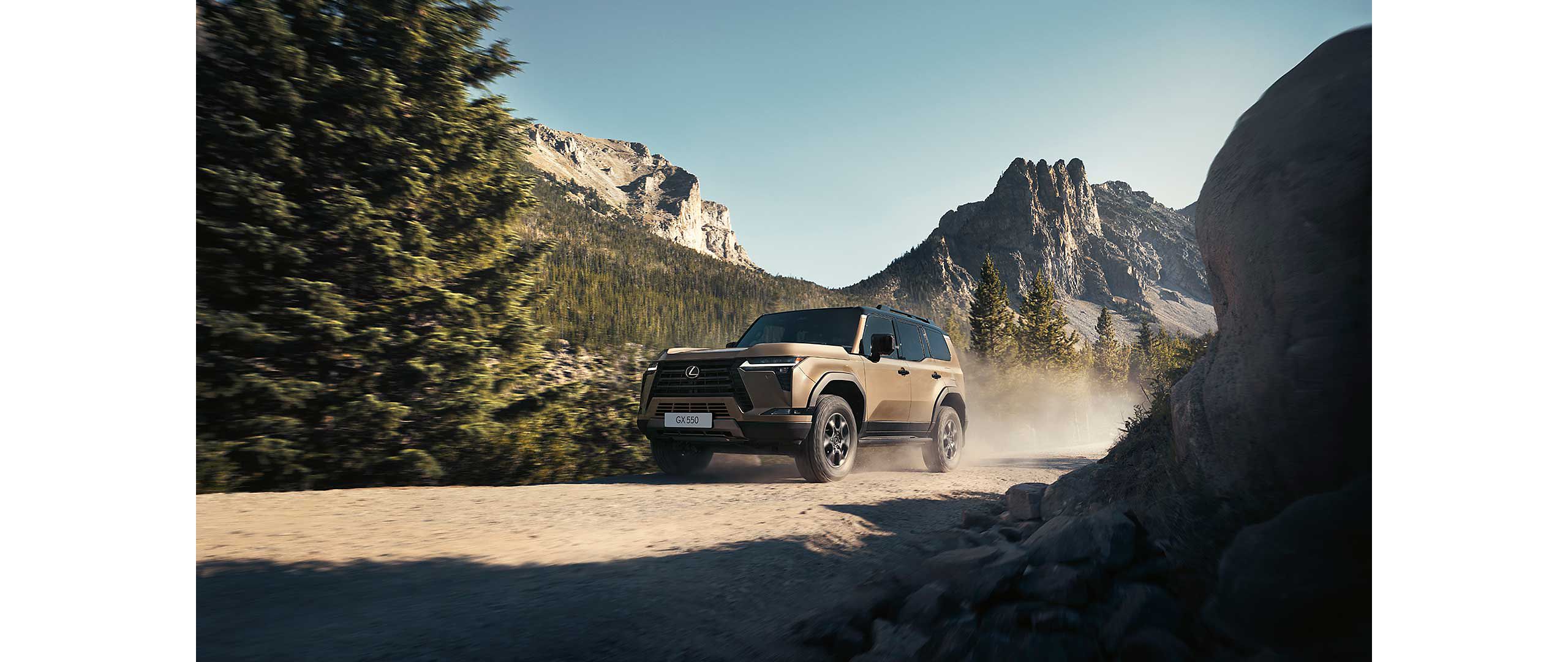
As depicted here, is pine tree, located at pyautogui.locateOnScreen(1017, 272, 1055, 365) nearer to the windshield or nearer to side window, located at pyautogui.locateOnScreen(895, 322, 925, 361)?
side window, located at pyautogui.locateOnScreen(895, 322, 925, 361)

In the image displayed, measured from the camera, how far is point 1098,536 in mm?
2680

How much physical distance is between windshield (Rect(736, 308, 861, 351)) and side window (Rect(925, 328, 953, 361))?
6.15ft

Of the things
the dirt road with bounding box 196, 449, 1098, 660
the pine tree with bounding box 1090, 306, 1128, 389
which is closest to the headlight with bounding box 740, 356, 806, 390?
the dirt road with bounding box 196, 449, 1098, 660

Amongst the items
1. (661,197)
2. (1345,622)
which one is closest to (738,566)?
(1345,622)

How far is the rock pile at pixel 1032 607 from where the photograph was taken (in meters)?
2.11

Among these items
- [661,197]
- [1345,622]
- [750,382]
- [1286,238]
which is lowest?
[1345,622]

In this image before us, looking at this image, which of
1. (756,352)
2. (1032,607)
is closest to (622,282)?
(756,352)

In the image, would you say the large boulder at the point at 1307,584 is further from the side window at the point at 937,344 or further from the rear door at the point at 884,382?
the side window at the point at 937,344

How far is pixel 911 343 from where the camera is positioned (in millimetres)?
8664

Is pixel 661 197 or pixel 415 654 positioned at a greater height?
pixel 661 197

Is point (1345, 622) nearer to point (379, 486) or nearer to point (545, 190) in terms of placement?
point (379, 486)

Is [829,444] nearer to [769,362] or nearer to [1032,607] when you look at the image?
[769,362]
